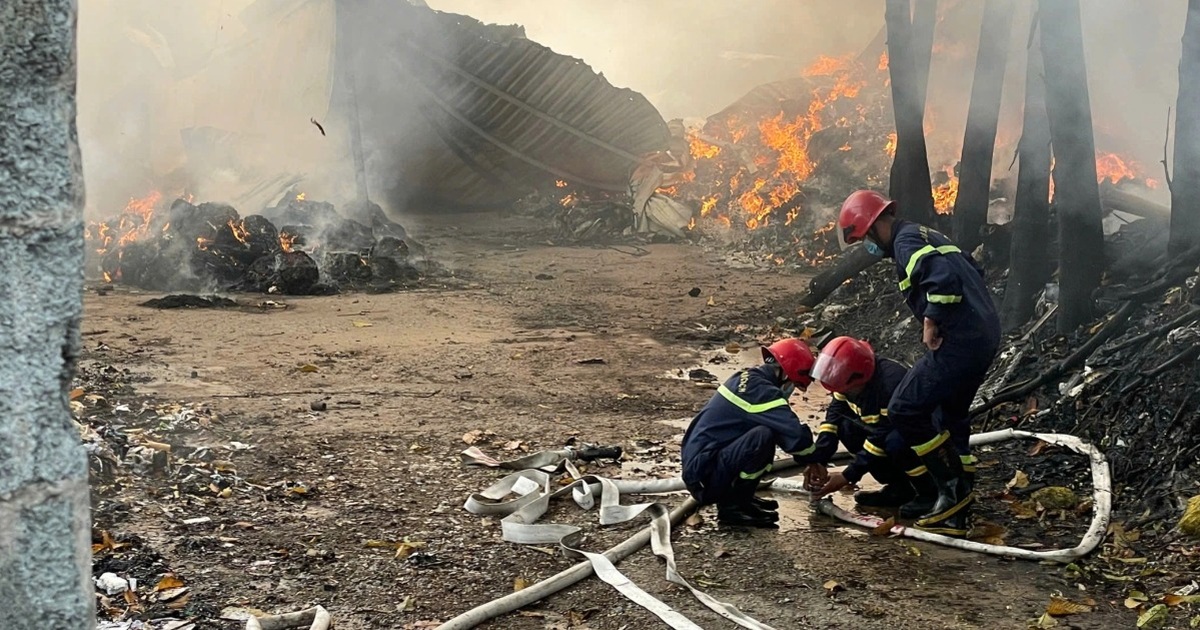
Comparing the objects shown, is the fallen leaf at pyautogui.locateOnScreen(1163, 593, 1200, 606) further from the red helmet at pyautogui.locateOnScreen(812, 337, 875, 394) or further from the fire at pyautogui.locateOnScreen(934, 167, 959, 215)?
the fire at pyautogui.locateOnScreen(934, 167, 959, 215)

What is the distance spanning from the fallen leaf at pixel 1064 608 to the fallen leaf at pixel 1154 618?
0.22 meters

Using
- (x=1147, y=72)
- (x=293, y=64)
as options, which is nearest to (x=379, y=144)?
(x=293, y=64)

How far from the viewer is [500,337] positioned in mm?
10422

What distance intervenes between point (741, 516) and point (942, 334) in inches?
51.7

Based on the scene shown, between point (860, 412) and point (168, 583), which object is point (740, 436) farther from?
point (168, 583)

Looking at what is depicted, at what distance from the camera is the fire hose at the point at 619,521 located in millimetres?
4418

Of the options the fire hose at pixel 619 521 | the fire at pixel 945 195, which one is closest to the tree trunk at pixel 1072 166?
the fire hose at pixel 619 521

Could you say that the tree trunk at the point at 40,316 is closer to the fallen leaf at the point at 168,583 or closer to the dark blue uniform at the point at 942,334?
the fallen leaf at the point at 168,583

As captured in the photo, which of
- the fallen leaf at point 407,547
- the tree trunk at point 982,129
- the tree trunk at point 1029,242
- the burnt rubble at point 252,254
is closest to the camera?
the fallen leaf at point 407,547

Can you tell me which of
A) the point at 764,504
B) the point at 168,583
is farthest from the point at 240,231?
the point at 764,504

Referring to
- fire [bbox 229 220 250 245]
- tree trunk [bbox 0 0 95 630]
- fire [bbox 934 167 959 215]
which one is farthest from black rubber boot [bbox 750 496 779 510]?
fire [bbox 229 220 250 245]

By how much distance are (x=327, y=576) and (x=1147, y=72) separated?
13.3m

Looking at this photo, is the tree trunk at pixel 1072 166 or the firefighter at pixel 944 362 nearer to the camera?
the firefighter at pixel 944 362

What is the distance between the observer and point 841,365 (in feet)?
18.0
